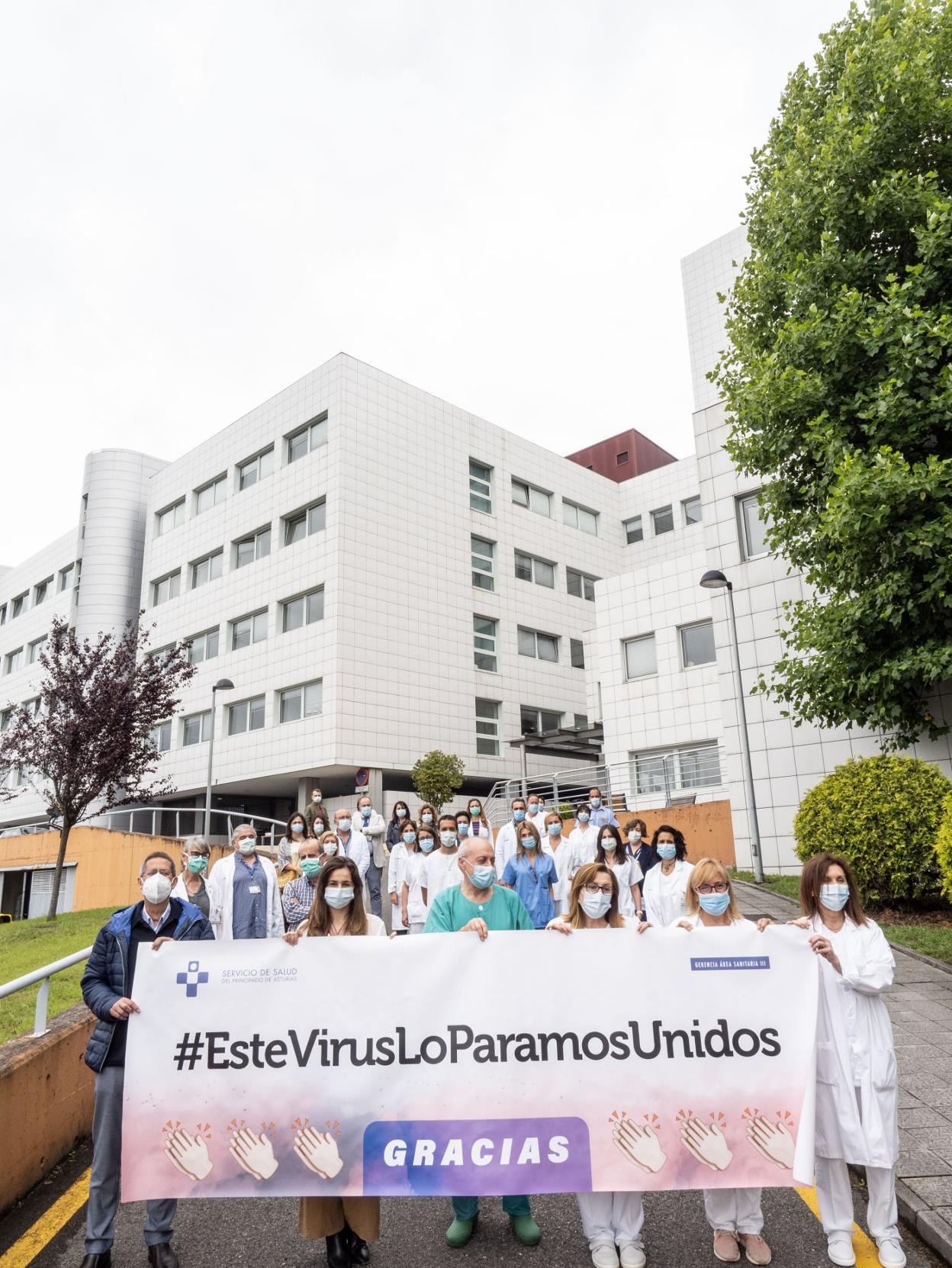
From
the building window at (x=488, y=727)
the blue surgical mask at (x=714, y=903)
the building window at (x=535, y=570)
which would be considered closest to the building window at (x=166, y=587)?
the building window at (x=488, y=727)

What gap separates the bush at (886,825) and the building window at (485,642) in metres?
24.5

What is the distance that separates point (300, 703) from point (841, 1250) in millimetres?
30135

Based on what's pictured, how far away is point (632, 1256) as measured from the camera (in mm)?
3984

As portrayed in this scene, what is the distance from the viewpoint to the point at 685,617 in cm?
2823

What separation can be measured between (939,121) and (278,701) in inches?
1077

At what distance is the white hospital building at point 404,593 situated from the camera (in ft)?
96.7

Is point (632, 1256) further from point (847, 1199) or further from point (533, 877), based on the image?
point (533, 877)

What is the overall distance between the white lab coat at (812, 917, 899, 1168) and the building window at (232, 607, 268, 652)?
3219 centimetres

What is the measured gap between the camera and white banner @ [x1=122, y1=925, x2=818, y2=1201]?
4.18m

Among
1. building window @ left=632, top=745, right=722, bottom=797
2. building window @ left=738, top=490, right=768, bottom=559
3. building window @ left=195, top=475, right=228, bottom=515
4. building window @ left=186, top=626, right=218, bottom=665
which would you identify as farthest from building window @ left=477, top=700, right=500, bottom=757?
building window @ left=738, top=490, right=768, bottom=559

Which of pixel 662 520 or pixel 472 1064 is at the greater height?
pixel 662 520

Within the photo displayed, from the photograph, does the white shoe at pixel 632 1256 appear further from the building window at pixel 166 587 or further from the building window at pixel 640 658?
the building window at pixel 166 587

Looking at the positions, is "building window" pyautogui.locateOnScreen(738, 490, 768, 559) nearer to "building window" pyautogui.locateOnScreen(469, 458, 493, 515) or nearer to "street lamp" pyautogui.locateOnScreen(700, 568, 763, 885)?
"street lamp" pyautogui.locateOnScreen(700, 568, 763, 885)

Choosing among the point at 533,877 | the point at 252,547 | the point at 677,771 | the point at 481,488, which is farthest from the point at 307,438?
the point at 533,877
